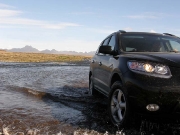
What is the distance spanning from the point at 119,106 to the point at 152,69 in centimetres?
97

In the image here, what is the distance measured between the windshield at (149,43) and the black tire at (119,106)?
1012mm

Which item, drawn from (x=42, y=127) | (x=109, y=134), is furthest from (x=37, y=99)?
(x=109, y=134)

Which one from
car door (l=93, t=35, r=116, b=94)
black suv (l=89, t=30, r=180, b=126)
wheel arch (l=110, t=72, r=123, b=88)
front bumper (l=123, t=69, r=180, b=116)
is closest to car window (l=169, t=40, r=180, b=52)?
black suv (l=89, t=30, r=180, b=126)

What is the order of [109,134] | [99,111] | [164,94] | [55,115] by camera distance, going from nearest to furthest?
[164,94] < [109,134] < [55,115] < [99,111]

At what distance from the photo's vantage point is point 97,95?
8.35 metres

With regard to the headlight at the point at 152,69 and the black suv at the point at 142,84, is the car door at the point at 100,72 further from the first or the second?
the headlight at the point at 152,69

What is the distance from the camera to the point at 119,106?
4910 mm

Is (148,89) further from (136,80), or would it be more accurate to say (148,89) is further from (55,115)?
(55,115)

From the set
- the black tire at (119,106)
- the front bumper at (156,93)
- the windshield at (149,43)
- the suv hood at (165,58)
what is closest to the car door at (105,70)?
the windshield at (149,43)

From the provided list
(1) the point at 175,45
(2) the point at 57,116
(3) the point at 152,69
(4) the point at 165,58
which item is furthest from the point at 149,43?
(2) the point at 57,116

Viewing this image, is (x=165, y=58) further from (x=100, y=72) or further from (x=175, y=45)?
(x=100, y=72)

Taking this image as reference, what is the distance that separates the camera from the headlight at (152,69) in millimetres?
4250

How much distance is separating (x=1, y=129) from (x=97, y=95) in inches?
156

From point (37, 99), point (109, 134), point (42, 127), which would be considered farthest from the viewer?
point (37, 99)
